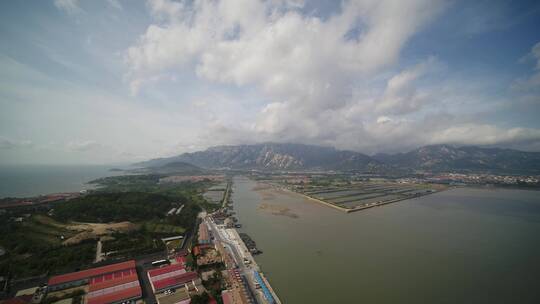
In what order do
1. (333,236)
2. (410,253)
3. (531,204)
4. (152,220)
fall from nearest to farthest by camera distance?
(410,253) < (333,236) < (152,220) < (531,204)

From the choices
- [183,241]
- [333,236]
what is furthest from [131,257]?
[333,236]

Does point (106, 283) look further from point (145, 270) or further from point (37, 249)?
point (37, 249)

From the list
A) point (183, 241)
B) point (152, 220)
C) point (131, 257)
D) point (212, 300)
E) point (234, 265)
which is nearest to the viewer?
point (212, 300)

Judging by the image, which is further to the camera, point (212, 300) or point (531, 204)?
point (531, 204)

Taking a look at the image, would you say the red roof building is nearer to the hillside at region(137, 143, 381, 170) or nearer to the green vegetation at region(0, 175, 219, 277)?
the green vegetation at region(0, 175, 219, 277)

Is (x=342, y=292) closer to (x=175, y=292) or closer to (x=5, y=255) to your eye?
(x=175, y=292)

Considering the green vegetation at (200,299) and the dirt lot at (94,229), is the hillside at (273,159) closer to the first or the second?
the dirt lot at (94,229)

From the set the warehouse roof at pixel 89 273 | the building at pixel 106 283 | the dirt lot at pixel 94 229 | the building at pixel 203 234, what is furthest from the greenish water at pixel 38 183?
the building at pixel 106 283
